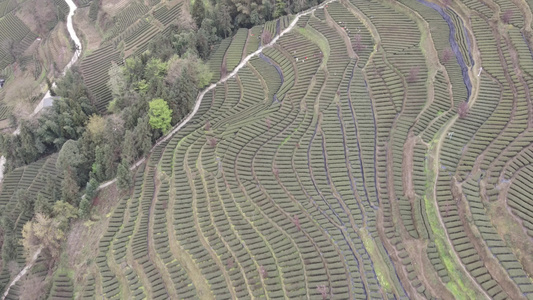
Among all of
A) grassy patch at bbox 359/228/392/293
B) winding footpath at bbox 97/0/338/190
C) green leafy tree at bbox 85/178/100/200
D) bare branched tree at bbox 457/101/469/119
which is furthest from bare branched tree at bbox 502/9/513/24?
green leafy tree at bbox 85/178/100/200

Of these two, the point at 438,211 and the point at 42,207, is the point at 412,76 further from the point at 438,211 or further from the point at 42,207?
the point at 42,207

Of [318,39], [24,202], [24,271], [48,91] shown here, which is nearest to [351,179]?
[318,39]

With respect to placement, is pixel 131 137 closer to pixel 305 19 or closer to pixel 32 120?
pixel 32 120

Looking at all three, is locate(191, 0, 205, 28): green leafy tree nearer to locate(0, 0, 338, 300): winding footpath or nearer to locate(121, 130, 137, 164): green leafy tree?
locate(0, 0, 338, 300): winding footpath

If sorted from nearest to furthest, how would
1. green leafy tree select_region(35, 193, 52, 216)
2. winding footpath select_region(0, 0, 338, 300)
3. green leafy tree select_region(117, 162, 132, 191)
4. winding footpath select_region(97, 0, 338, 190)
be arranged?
green leafy tree select_region(117, 162, 132, 191) < green leafy tree select_region(35, 193, 52, 216) < winding footpath select_region(0, 0, 338, 300) < winding footpath select_region(97, 0, 338, 190)

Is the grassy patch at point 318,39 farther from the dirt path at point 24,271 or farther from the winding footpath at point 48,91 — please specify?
the dirt path at point 24,271

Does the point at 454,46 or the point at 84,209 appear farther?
the point at 454,46

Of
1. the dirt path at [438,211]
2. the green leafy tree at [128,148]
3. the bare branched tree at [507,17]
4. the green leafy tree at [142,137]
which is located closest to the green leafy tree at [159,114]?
the green leafy tree at [142,137]
